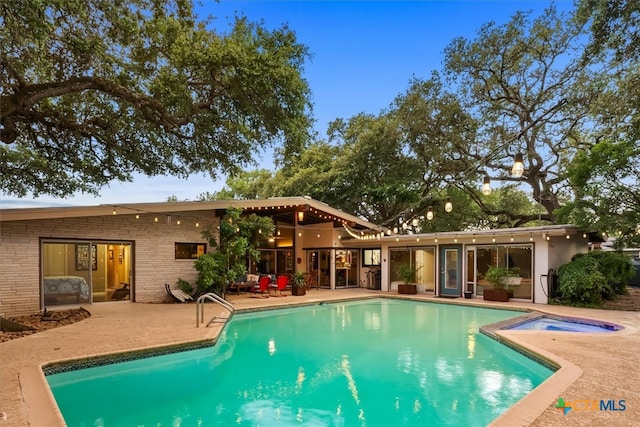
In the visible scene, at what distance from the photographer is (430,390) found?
5391 millimetres

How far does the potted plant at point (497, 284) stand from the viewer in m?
13.1

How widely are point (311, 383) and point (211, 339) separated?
2.50m

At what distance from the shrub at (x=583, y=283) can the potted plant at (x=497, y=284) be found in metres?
1.70

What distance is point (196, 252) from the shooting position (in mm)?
13117

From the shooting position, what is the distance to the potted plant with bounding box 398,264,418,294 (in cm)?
1570

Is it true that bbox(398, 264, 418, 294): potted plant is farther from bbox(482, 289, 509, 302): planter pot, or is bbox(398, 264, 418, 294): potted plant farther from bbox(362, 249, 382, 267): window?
bbox(482, 289, 509, 302): planter pot

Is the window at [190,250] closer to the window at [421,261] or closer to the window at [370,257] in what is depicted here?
the window at [370,257]

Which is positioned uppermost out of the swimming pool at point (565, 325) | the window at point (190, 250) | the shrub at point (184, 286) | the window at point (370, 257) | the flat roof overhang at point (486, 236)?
the flat roof overhang at point (486, 236)

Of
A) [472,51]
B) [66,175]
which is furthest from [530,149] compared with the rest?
[66,175]

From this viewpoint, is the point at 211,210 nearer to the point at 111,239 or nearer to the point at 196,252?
the point at 196,252

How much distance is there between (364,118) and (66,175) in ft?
47.0

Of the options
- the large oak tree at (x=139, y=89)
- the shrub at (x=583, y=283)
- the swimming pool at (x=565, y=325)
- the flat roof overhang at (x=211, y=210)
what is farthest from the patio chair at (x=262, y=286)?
the shrub at (x=583, y=283)

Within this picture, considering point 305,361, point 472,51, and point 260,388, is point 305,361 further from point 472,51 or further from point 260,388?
point 472,51

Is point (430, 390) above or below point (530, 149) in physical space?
below
